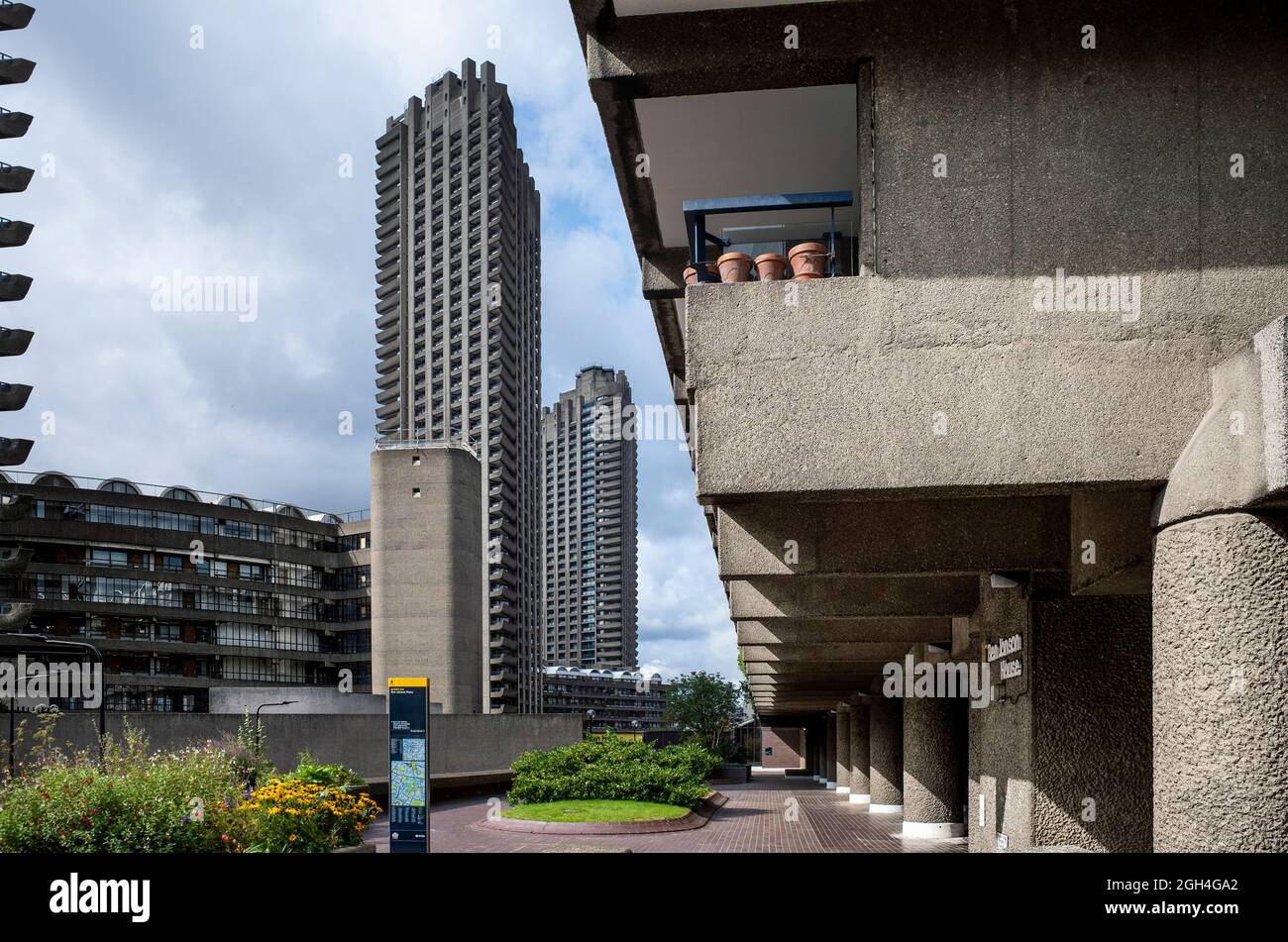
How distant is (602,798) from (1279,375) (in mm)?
22617

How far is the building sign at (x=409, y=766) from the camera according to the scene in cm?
1284

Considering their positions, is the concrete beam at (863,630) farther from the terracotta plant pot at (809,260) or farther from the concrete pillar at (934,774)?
the terracotta plant pot at (809,260)

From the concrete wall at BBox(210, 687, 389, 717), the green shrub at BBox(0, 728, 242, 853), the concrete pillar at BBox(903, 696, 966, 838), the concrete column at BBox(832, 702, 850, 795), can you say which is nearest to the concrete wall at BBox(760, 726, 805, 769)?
the concrete wall at BBox(210, 687, 389, 717)

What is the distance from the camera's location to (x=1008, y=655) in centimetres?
1102

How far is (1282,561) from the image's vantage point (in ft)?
18.7

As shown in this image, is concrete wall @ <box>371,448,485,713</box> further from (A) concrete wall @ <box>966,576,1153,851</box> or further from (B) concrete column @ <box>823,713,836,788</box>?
(A) concrete wall @ <box>966,576,1153,851</box>

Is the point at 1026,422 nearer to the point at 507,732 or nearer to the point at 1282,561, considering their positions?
the point at 1282,561

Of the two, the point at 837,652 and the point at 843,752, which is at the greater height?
the point at 837,652

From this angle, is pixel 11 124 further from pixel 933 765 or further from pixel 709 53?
pixel 709 53

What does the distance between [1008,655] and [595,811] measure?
14241 millimetres

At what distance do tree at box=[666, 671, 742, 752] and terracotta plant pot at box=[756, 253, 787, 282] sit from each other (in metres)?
74.4

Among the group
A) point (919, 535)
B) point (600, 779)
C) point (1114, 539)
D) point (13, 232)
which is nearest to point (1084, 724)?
point (919, 535)

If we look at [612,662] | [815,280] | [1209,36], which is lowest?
[612,662]

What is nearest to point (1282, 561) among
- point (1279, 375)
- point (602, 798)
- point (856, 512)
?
point (1279, 375)
